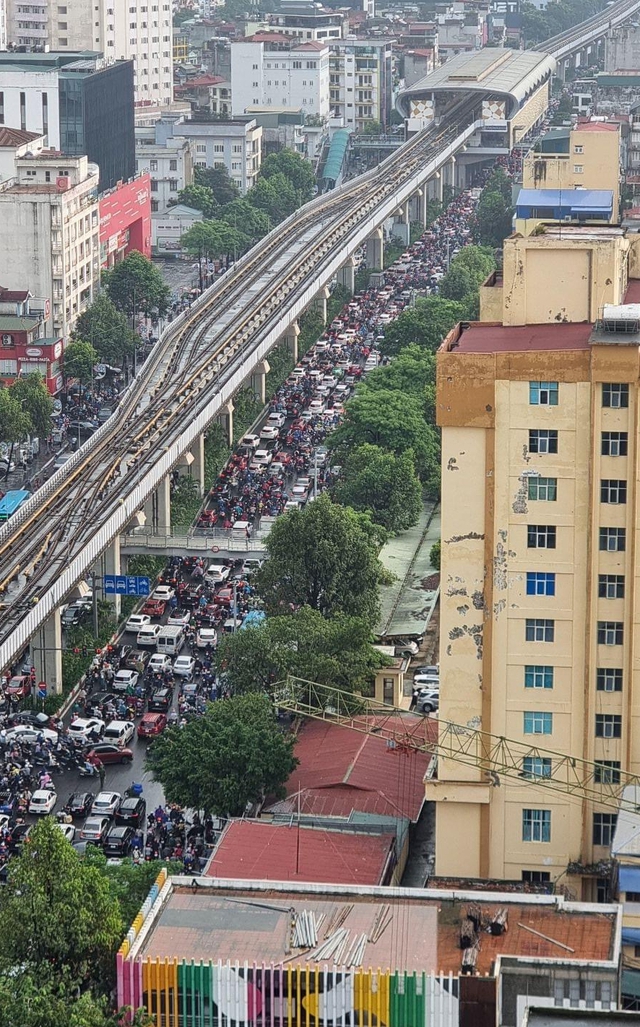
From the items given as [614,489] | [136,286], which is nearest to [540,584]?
[614,489]

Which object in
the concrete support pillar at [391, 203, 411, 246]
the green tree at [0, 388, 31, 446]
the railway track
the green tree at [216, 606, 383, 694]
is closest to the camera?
the green tree at [216, 606, 383, 694]

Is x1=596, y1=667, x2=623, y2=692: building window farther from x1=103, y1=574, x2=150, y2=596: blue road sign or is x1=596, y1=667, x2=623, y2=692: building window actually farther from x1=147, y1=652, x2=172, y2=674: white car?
x1=103, y1=574, x2=150, y2=596: blue road sign

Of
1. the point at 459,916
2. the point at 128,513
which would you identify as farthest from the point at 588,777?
the point at 128,513

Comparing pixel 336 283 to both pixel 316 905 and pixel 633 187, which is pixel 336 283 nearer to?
pixel 633 187

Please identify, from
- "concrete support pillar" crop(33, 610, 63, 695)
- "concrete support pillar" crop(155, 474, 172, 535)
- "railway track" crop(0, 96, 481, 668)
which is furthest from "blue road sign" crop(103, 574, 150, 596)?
"concrete support pillar" crop(155, 474, 172, 535)

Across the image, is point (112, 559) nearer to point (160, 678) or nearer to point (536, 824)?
point (160, 678)

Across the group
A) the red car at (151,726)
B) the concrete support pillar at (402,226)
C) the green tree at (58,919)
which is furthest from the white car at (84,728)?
the concrete support pillar at (402,226)
